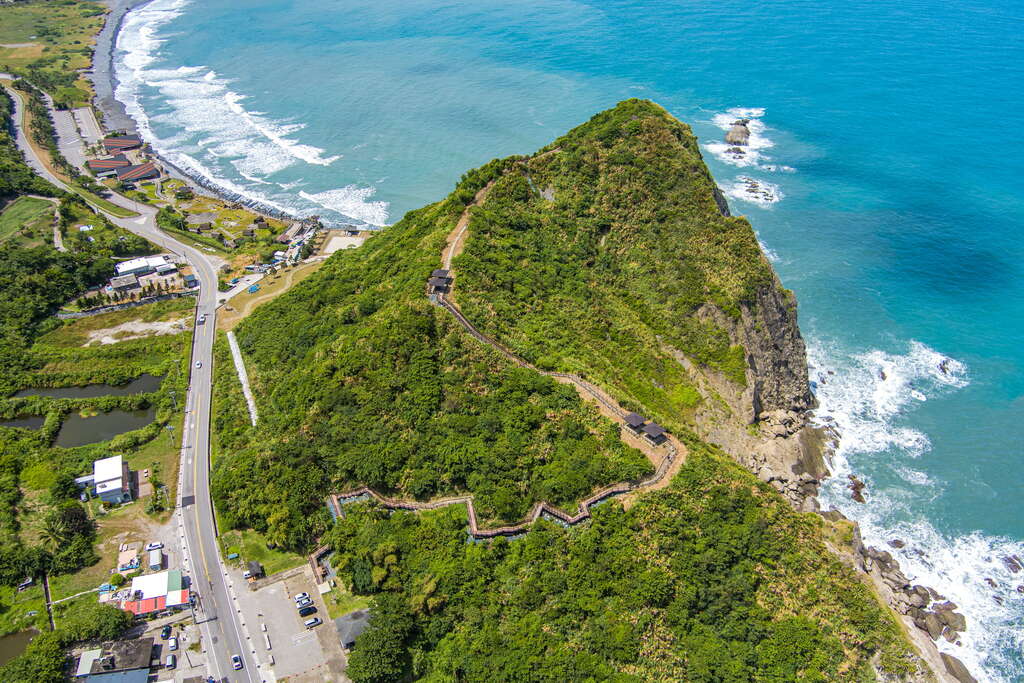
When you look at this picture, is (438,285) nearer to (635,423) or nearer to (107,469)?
(635,423)

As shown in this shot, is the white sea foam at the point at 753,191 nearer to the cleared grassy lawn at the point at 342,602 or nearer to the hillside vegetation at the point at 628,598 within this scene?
the hillside vegetation at the point at 628,598

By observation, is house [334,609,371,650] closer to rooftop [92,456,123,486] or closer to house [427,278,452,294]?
rooftop [92,456,123,486]

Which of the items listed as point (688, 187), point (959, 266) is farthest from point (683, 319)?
point (959, 266)

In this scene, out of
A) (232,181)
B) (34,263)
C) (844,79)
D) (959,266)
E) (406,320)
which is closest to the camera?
(406,320)

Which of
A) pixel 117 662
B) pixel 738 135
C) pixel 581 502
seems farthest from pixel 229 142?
pixel 581 502

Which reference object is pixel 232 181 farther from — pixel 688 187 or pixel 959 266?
pixel 959 266
